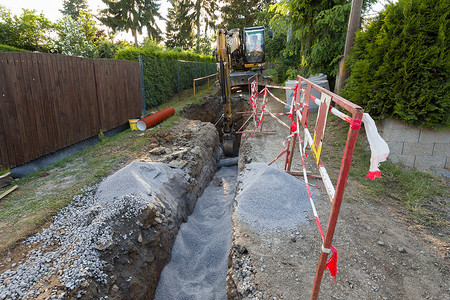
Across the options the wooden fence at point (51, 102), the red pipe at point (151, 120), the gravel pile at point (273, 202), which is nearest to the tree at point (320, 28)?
the red pipe at point (151, 120)

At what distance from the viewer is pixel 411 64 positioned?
4773 mm

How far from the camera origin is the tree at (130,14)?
97.8 feet

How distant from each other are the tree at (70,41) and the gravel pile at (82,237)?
13514 millimetres

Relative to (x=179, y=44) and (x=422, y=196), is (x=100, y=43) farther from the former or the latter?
(x=179, y=44)

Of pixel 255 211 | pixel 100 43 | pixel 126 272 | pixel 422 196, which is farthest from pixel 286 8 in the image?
pixel 100 43

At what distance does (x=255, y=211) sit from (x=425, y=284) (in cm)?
195

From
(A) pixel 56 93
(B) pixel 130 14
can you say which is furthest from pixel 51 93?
(B) pixel 130 14

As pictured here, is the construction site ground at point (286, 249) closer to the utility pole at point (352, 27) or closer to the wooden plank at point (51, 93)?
the wooden plank at point (51, 93)

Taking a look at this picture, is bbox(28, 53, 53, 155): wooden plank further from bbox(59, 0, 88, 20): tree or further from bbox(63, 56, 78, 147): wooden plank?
bbox(59, 0, 88, 20): tree

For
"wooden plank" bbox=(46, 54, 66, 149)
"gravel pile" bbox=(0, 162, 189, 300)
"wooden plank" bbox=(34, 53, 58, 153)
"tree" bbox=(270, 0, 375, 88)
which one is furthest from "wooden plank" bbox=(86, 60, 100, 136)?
"tree" bbox=(270, 0, 375, 88)

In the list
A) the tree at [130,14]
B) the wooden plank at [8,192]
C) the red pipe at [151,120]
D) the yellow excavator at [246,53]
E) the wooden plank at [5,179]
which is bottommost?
the wooden plank at [8,192]

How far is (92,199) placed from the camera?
3.84 m

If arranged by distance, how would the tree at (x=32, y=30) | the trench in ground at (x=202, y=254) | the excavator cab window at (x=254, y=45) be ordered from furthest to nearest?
1. the excavator cab window at (x=254, y=45)
2. the tree at (x=32, y=30)
3. the trench in ground at (x=202, y=254)

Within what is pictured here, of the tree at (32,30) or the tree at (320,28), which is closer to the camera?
the tree at (320,28)
